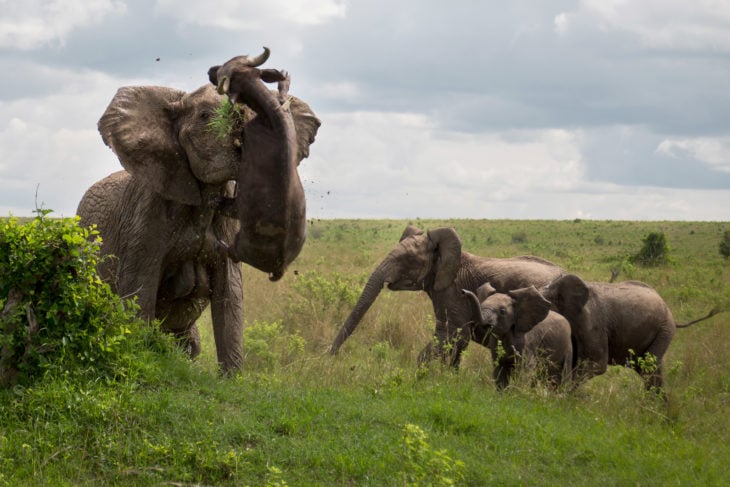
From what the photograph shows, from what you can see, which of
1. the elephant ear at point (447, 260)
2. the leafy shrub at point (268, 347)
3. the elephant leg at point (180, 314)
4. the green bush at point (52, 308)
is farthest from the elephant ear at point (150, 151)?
the elephant ear at point (447, 260)

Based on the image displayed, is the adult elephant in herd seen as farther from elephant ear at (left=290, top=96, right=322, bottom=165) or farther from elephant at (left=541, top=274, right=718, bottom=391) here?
elephant at (left=541, top=274, right=718, bottom=391)

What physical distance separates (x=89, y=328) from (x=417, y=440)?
9.46 ft

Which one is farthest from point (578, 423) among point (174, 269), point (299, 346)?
point (299, 346)

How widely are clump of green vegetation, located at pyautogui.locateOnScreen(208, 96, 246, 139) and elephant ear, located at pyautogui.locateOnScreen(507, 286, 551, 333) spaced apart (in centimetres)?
401

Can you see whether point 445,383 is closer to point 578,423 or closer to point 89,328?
point 578,423

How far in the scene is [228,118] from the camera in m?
7.39

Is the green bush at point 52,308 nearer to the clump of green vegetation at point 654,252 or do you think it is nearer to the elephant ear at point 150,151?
the elephant ear at point 150,151

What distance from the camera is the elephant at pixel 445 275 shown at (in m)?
12.1

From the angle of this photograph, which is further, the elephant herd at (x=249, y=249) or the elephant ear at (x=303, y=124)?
the elephant ear at (x=303, y=124)

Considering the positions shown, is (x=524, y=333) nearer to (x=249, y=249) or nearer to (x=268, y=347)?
(x=249, y=249)

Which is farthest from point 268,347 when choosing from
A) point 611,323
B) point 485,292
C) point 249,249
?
point 249,249

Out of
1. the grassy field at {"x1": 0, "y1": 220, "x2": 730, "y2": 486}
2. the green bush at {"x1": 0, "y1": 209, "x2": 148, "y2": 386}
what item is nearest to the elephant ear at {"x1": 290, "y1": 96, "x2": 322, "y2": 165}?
the green bush at {"x1": 0, "y1": 209, "x2": 148, "y2": 386}

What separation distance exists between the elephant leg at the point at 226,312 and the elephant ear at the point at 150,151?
0.95 metres

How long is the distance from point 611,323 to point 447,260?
2.22 m
